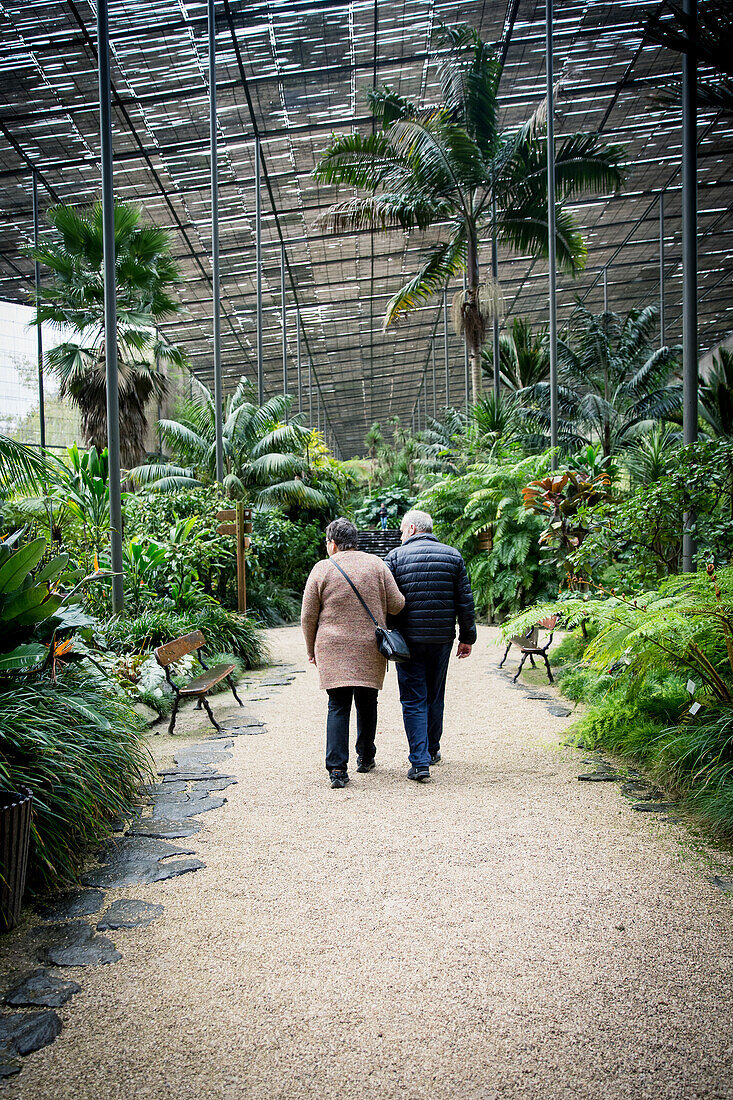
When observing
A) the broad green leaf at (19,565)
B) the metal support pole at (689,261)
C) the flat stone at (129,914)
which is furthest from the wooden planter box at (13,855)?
the metal support pole at (689,261)

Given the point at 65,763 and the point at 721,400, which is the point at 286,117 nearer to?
the point at 721,400

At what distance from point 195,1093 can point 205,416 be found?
54.9 feet

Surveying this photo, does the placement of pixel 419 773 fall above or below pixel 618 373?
below

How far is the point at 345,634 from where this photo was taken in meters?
4.86

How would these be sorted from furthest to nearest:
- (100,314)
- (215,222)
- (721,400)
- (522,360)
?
1. (522,360)
2. (100,314)
3. (215,222)
4. (721,400)

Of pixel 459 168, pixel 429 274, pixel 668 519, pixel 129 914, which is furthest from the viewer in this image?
pixel 429 274

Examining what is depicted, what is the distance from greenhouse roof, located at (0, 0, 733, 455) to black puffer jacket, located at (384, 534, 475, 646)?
8068mm

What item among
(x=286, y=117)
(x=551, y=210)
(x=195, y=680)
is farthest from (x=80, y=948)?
(x=286, y=117)

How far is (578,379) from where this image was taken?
21.4 meters

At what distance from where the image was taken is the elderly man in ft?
16.3

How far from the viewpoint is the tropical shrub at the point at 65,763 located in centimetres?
344

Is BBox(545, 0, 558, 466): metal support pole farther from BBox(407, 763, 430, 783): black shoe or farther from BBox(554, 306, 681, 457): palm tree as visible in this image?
BBox(554, 306, 681, 457): palm tree

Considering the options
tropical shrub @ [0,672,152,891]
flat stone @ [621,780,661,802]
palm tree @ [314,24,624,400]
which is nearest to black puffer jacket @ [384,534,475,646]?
flat stone @ [621,780,661,802]

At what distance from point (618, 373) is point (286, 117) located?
34.7ft
